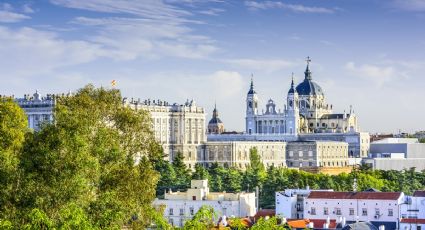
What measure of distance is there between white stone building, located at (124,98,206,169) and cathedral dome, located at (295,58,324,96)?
104 feet

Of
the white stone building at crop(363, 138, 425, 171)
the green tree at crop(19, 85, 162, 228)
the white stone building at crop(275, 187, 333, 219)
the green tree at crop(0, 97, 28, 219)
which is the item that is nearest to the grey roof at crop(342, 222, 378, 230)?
the white stone building at crop(275, 187, 333, 219)

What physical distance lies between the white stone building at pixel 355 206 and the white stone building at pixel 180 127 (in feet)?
180

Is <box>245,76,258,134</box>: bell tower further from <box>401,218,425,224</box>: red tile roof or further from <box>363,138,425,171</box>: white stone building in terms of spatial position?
<box>401,218,425,224</box>: red tile roof

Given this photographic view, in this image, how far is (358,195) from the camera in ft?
181

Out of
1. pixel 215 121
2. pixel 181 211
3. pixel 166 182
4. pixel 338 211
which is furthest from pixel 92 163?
pixel 215 121

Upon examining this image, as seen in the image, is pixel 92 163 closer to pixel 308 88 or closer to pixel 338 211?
pixel 338 211

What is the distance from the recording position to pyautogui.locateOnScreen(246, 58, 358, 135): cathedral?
138000mm

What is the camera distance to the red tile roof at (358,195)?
54.4 m

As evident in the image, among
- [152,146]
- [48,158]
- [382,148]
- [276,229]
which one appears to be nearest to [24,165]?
[48,158]

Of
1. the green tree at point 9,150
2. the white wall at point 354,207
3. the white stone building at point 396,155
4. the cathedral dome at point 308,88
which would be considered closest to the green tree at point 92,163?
the green tree at point 9,150

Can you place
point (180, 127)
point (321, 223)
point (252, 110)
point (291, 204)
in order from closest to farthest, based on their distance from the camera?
point (321, 223), point (291, 204), point (180, 127), point (252, 110)

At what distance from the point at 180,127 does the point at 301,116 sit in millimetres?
35199

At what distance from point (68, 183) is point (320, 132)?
120 metres

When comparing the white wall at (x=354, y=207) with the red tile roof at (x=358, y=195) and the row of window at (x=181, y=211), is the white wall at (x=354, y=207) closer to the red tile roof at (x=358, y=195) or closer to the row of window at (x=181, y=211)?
the red tile roof at (x=358, y=195)
